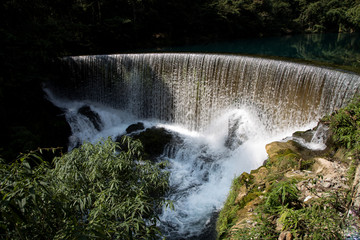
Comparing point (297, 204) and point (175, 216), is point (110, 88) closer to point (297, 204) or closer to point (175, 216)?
point (175, 216)

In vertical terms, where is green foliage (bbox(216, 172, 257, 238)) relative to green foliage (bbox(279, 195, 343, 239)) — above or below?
below

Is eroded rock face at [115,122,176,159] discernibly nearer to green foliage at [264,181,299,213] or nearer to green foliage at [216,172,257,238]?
green foliage at [216,172,257,238]

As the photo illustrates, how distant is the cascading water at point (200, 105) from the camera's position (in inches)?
265

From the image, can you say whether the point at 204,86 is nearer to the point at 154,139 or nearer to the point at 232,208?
the point at 154,139

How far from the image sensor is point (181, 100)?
10.2 meters

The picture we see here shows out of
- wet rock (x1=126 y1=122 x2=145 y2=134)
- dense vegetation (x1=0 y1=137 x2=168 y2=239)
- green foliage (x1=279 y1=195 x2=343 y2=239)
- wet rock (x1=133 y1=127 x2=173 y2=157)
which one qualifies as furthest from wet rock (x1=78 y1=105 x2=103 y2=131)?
green foliage (x1=279 y1=195 x2=343 y2=239)

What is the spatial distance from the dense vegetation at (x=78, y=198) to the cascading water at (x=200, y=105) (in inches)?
132

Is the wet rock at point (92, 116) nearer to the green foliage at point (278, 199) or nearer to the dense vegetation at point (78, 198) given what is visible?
the dense vegetation at point (78, 198)

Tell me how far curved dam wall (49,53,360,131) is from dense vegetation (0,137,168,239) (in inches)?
233

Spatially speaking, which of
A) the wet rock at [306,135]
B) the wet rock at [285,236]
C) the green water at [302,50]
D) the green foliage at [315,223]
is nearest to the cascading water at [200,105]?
the wet rock at [306,135]

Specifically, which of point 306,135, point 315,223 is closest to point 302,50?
point 306,135

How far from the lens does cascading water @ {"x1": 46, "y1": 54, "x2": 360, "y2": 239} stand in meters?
6.72

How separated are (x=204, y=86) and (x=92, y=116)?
489cm

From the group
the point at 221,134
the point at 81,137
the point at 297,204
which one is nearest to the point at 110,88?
the point at 81,137
